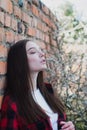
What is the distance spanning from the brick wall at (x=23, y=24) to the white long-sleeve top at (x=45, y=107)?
253mm

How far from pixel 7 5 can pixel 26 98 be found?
58 cm

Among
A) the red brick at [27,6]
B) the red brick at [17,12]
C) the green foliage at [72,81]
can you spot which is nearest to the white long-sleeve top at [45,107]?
the red brick at [17,12]

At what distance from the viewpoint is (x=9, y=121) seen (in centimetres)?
180

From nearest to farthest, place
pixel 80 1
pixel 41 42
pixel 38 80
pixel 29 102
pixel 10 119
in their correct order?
1. pixel 10 119
2. pixel 29 102
3. pixel 38 80
4. pixel 41 42
5. pixel 80 1

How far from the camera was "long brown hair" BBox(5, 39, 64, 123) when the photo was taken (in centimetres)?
189

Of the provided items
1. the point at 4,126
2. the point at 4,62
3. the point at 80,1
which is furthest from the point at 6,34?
the point at 80,1

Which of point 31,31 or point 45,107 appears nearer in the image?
point 45,107

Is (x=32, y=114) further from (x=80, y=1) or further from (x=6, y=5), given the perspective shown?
(x=80, y=1)

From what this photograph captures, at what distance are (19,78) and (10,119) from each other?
0.89ft

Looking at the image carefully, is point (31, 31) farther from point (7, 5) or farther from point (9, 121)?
point (9, 121)

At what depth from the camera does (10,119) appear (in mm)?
1796

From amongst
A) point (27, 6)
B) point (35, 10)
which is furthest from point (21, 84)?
point (35, 10)

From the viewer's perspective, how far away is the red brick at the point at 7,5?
1965mm

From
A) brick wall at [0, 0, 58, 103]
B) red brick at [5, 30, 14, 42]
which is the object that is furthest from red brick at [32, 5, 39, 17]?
red brick at [5, 30, 14, 42]
